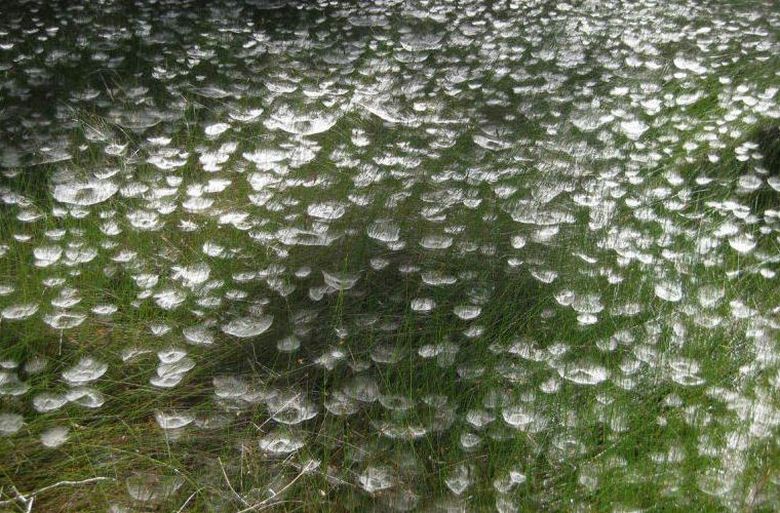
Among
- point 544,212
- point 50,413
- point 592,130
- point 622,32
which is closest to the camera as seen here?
point 50,413

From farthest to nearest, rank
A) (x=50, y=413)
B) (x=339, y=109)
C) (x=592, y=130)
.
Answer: (x=339, y=109) < (x=592, y=130) < (x=50, y=413)

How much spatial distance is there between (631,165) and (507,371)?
811 millimetres

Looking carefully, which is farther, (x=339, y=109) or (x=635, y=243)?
(x=339, y=109)

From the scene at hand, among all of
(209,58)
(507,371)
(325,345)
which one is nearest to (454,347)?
(507,371)

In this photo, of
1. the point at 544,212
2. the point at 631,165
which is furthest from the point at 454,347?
the point at 631,165

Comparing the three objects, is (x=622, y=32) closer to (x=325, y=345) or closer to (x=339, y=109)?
(x=339, y=109)

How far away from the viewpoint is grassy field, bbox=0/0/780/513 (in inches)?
33.9

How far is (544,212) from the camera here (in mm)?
1354

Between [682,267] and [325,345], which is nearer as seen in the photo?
[325,345]

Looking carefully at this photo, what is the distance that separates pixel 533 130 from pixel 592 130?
159 millimetres

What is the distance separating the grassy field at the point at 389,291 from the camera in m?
0.86

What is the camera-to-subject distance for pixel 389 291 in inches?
46.0

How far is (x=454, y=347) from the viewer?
104 centimetres

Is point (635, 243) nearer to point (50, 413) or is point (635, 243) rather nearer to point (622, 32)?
point (50, 413)
